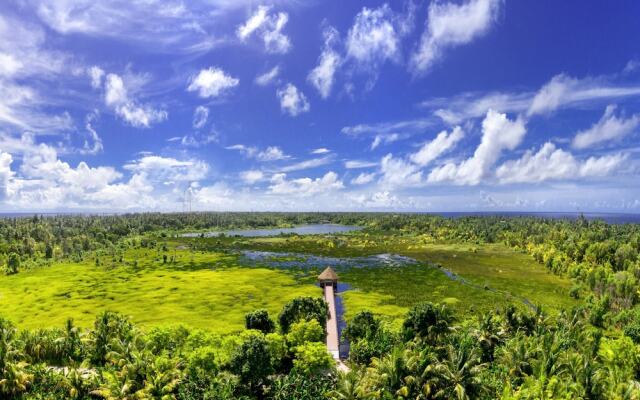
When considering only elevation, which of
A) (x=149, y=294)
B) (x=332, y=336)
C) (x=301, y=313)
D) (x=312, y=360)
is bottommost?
(x=332, y=336)

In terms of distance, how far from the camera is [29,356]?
46750 millimetres

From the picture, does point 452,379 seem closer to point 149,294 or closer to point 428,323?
point 428,323

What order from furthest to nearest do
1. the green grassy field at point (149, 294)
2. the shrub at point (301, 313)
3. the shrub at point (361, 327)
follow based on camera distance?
the green grassy field at point (149, 294)
the shrub at point (361, 327)
the shrub at point (301, 313)

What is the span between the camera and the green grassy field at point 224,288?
254 feet

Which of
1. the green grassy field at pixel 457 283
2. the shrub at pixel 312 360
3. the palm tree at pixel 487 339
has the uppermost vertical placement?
the shrub at pixel 312 360

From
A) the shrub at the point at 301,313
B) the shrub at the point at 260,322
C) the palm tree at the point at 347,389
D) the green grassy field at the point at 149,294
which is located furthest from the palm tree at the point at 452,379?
the green grassy field at the point at 149,294

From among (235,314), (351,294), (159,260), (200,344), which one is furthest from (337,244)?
(200,344)

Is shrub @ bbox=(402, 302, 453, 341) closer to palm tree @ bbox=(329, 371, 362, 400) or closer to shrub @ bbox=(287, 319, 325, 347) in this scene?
shrub @ bbox=(287, 319, 325, 347)

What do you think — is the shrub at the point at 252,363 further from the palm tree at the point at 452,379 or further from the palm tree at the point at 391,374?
the palm tree at the point at 452,379

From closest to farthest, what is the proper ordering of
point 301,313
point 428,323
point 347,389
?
point 347,389
point 428,323
point 301,313

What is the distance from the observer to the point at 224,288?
9712 centimetres

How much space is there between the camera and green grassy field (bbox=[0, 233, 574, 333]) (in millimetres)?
77375

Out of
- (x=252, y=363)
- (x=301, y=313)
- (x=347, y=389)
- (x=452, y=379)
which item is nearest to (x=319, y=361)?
(x=347, y=389)

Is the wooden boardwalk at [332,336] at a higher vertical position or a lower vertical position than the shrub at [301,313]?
lower
